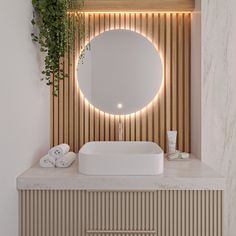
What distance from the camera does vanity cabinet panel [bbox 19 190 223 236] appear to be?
1.85 m

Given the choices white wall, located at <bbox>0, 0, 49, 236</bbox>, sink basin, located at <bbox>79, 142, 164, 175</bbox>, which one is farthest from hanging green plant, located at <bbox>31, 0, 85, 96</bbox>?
sink basin, located at <bbox>79, 142, 164, 175</bbox>

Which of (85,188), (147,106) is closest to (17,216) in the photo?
(85,188)

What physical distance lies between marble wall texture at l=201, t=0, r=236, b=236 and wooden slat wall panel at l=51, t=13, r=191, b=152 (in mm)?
294

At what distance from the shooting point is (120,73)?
2621 millimetres

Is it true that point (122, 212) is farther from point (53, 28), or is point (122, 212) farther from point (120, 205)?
point (53, 28)

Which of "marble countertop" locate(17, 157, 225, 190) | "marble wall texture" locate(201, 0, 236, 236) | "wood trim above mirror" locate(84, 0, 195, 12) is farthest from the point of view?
"wood trim above mirror" locate(84, 0, 195, 12)

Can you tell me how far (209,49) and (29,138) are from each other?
1.38m

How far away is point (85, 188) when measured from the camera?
185cm

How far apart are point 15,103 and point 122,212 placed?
34.0 inches

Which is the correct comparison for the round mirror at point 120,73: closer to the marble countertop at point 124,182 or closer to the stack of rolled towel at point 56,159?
the stack of rolled towel at point 56,159

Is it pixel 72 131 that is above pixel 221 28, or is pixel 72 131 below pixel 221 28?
below

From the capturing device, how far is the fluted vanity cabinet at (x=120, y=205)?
184 cm

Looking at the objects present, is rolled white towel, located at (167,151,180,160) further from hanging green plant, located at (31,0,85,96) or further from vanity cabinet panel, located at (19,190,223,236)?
hanging green plant, located at (31,0,85,96)

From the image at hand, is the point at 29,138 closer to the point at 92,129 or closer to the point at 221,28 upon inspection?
the point at 92,129
